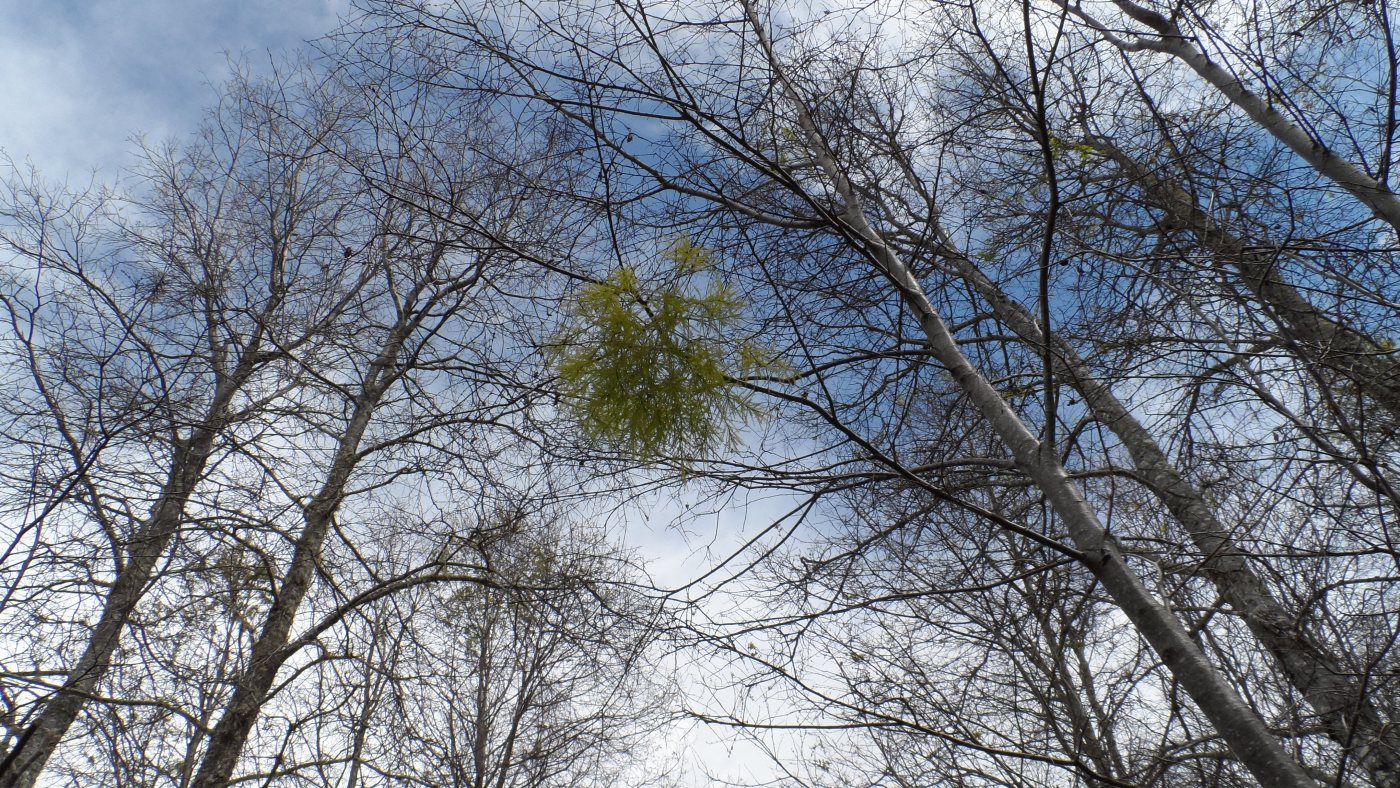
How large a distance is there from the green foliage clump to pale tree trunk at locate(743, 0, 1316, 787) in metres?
0.63

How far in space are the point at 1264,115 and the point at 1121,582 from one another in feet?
12.9

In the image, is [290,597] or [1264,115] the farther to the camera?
[290,597]

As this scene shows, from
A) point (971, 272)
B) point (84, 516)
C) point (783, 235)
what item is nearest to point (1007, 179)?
point (971, 272)

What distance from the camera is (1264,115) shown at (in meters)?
4.59

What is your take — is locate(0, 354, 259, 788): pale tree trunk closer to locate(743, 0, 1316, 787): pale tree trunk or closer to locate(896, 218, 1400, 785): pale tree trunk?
locate(743, 0, 1316, 787): pale tree trunk

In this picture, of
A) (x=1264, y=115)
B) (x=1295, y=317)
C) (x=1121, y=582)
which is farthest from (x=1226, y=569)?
(x=1264, y=115)

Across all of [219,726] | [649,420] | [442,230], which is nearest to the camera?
[649,420]

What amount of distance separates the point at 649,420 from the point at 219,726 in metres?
4.66

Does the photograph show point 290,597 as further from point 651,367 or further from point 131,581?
point 651,367

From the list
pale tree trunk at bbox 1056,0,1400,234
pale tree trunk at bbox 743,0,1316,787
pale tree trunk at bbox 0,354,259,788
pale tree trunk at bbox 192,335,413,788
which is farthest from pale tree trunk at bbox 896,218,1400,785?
pale tree trunk at bbox 0,354,259,788

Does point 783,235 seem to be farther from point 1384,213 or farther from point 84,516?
point 84,516

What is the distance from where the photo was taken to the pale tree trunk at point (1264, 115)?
3.40 meters

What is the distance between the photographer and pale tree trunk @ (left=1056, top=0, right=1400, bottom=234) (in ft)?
11.2

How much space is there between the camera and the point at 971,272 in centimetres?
437
